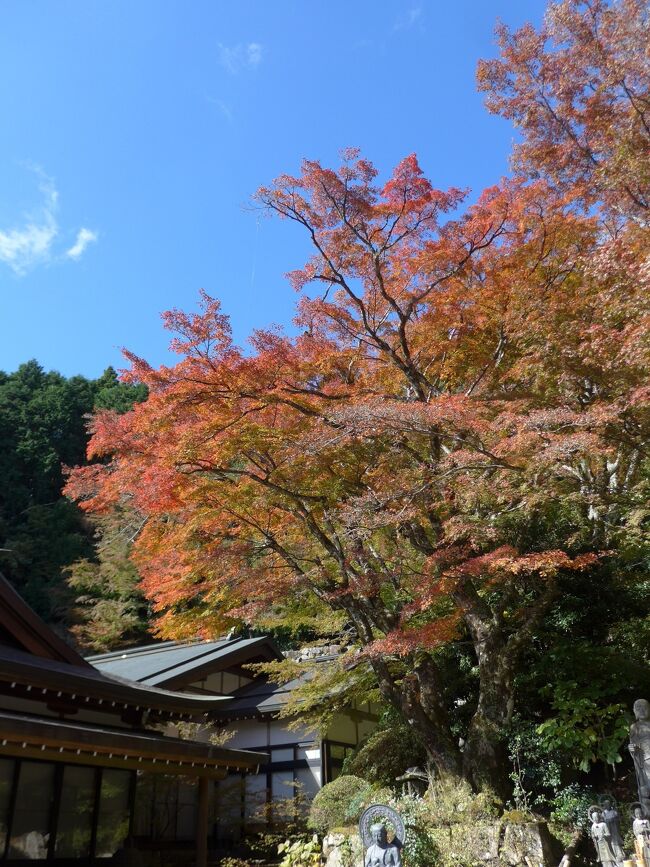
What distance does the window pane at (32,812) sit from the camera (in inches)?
322

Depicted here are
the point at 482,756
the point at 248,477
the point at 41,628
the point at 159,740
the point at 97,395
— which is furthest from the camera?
the point at 97,395

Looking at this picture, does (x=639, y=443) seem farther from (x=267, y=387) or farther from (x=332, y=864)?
(x=332, y=864)

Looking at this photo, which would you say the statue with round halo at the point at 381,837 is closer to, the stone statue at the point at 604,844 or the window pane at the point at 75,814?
the stone statue at the point at 604,844

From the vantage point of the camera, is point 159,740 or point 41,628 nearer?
point 159,740

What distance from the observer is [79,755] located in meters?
7.77

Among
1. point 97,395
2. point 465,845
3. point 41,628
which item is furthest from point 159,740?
point 97,395

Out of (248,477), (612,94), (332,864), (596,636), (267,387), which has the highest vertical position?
(612,94)

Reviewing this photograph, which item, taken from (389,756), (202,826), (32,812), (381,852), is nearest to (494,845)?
(381,852)

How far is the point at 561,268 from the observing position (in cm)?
1170

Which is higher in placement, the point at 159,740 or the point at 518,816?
the point at 159,740

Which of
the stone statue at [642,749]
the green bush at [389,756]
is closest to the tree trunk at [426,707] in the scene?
the green bush at [389,756]

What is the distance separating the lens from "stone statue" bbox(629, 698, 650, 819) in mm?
8117

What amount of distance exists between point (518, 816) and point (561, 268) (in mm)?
9193

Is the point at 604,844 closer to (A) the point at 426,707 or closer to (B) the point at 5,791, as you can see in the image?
(A) the point at 426,707
